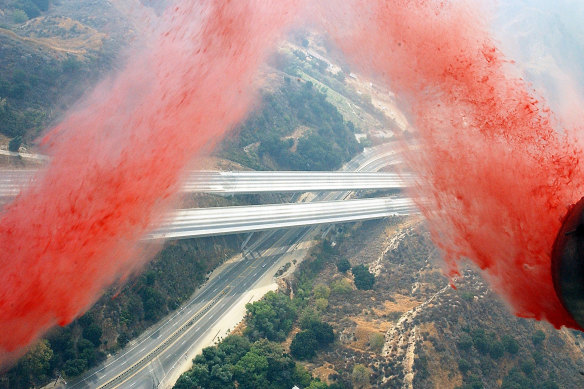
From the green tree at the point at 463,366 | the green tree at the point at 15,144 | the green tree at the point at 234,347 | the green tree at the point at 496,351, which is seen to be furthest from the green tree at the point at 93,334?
the green tree at the point at 496,351

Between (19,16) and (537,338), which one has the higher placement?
(19,16)

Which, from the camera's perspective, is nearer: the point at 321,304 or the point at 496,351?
the point at 496,351

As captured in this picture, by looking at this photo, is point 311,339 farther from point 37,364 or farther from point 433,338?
point 37,364

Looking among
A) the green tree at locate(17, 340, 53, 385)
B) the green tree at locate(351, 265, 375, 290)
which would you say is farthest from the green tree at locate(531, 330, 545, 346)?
the green tree at locate(17, 340, 53, 385)

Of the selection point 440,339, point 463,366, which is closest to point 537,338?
point 463,366

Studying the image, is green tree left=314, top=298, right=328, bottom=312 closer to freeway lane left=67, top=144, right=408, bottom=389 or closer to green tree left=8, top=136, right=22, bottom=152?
freeway lane left=67, top=144, right=408, bottom=389

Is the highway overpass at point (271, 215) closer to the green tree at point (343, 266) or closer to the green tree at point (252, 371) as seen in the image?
the green tree at point (343, 266)
